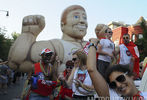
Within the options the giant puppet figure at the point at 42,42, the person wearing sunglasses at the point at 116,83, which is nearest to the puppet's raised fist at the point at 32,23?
the giant puppet figure at the point at 42,42

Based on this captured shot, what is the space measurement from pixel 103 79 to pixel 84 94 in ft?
3.05

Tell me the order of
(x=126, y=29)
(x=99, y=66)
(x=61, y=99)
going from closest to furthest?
(x=61, y=99)
(x=99, y=66)
(x=126, y=29)

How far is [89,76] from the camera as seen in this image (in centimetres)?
258

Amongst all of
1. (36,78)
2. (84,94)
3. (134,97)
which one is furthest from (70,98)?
Answer: (134,97)

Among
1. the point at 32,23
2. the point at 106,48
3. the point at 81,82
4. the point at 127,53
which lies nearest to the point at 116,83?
the point at 81,82

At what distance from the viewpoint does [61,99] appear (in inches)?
106

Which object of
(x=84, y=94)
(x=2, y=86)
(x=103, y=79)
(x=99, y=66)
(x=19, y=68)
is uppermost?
(x=103, y=79)

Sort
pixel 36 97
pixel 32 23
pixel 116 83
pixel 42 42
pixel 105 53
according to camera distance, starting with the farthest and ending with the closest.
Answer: pixel 32 23 < pixel 42 42 < pixel 105 53 < pixel 36 97 < pixel 116 83

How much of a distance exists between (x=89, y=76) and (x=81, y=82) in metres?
0.16

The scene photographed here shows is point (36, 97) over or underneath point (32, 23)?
underneath

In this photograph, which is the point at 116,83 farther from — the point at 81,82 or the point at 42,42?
the point at 42,42

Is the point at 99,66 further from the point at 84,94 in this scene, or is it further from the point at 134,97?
the point at 134,97

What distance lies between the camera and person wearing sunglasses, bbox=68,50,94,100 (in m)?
2.47

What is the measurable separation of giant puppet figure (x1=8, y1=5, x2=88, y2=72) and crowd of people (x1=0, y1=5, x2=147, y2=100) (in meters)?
1.68
